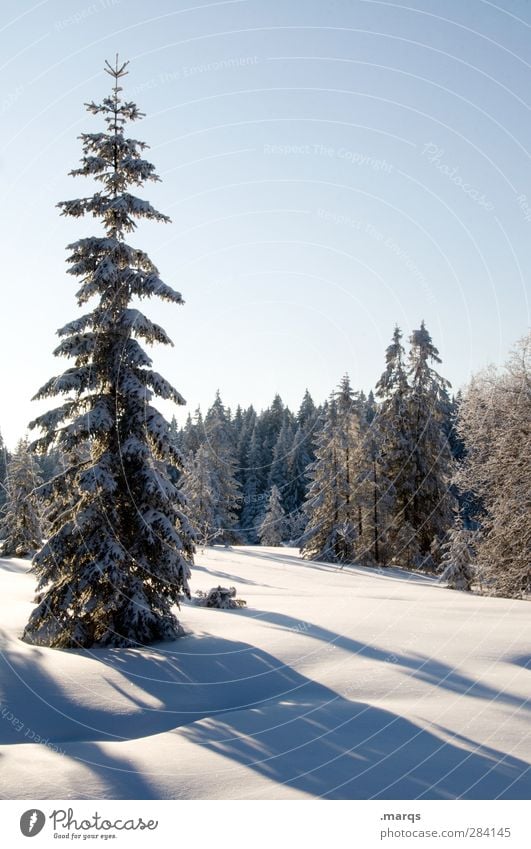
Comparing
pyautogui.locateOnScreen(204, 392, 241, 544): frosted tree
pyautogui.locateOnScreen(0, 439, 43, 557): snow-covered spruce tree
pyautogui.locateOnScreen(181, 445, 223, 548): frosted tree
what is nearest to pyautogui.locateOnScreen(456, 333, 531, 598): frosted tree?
pyautogui.locateOnScreen(0, 439, 43, 557): snow-covered spruce tree

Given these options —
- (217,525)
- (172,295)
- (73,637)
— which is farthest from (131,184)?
(217,525)

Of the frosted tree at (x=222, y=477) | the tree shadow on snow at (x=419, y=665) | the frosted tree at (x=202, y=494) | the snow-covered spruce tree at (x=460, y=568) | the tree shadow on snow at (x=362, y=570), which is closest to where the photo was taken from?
the tree shadow on snow at (x=419, y=665)

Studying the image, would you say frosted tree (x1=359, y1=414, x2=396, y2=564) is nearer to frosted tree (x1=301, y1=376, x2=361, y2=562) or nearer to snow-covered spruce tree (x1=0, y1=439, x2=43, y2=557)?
frosted tree (x1=301, y1=376, x2=361, y2=562)

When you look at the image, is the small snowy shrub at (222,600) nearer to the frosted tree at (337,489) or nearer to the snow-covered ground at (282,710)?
Result: the snow-covered ground at (282,710)

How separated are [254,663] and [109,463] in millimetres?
4954

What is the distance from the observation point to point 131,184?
13.0 m

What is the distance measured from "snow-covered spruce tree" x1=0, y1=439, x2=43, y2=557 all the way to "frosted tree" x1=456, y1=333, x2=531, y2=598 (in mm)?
24199

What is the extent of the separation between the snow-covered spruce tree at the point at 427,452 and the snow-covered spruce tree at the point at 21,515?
892 inches

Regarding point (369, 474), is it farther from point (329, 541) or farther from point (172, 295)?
point (172, 295)

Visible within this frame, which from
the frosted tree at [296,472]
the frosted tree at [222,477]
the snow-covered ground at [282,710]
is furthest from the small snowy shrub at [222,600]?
the frosted tree at [296,472]

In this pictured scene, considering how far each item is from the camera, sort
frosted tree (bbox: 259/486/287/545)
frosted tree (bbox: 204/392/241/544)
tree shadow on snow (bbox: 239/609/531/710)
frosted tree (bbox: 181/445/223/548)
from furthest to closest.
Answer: frosted tree (bbox: 259/486/287/545), frosted tree (bbox: 204/392/241/544), frosted tree (bbox: 181/445/223/548), tree shadow on snow (bbox: 239/609/531/710)

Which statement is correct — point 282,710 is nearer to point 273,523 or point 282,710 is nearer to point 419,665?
point 419,665

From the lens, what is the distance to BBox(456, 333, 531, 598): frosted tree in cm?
1839

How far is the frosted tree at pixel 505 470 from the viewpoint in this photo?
18391 millimetres
